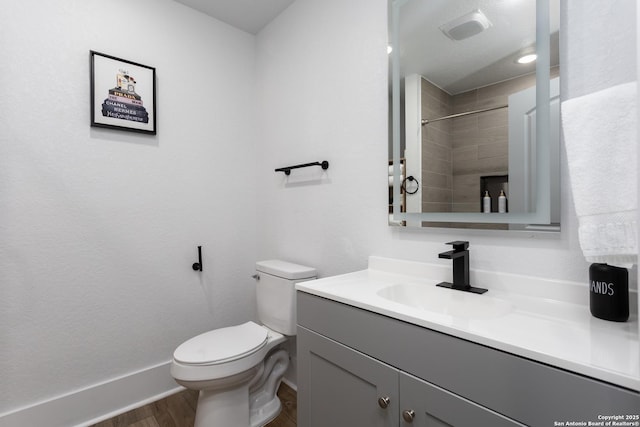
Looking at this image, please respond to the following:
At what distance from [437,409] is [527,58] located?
1.12m

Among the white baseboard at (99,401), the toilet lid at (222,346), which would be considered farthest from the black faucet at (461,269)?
the white baseboard at (99,401)

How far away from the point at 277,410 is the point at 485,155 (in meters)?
1.68

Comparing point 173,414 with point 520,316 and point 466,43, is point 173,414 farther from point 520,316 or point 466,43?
point 466,43

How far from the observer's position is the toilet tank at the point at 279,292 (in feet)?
5.57

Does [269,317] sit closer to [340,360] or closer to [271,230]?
[271,230]

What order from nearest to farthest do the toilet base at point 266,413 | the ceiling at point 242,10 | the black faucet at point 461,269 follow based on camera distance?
the black faucet at point 461,269, the toilet base at point 266,413, the ceiling at point 242,10

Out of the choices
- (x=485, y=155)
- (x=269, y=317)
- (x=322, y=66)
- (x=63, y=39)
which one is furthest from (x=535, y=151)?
(x=63, y=39)

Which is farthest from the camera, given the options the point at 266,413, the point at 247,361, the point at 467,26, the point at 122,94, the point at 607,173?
the point at 122,94

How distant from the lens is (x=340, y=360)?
3.35 ft

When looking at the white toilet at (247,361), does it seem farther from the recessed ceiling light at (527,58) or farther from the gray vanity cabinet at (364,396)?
the recessed ceiling light at (527,58)

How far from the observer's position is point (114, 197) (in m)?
1.75

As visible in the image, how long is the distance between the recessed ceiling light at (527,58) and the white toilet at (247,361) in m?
1.34

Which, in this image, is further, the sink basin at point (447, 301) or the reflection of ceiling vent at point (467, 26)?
the reflection of ceiling vent at point (467, 26)

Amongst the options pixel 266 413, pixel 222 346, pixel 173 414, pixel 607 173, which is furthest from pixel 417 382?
pixel 173 414
